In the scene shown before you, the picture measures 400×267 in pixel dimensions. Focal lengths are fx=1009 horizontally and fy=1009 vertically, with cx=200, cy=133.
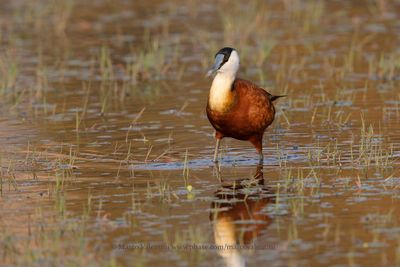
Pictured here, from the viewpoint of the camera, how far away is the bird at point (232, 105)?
350 inches

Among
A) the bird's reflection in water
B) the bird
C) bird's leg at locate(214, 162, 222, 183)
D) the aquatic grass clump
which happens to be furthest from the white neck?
the aquatic grass clump

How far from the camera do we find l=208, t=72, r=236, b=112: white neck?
8.88 metres

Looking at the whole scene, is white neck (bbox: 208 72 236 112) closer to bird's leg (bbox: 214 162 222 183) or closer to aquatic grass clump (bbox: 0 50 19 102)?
bird's leg (bbox: 214 162 222 183)

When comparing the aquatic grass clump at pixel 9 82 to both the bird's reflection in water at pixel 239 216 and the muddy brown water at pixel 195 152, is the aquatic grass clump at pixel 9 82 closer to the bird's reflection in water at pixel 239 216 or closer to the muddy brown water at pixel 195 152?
the muddy brown water at pixel 195 152

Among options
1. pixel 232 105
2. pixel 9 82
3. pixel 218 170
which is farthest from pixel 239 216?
pixel 9 82

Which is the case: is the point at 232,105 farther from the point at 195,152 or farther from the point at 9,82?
the point at 9,82

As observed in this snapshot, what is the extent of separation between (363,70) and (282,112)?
2.88 meters

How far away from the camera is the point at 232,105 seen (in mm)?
8906

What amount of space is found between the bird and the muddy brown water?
26 centimetres

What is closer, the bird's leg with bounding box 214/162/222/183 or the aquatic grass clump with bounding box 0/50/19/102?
the bird's leg with bounding box 214/162/222/183

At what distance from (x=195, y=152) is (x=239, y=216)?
95.7 inches

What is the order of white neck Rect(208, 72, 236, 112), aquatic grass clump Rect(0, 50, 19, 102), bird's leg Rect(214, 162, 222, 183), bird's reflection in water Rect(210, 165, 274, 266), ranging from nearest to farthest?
bird's reflection in water Rect(210, 165, 274, 266) < bird's leg Rect(214, 162, 222, 183) < white neck Rect(208, 72, 236, 112) < aquatic grass clump Rect(0, 50, 19, 102)

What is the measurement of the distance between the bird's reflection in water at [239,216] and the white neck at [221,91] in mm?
789

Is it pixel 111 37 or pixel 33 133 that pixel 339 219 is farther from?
pixel 111 37
